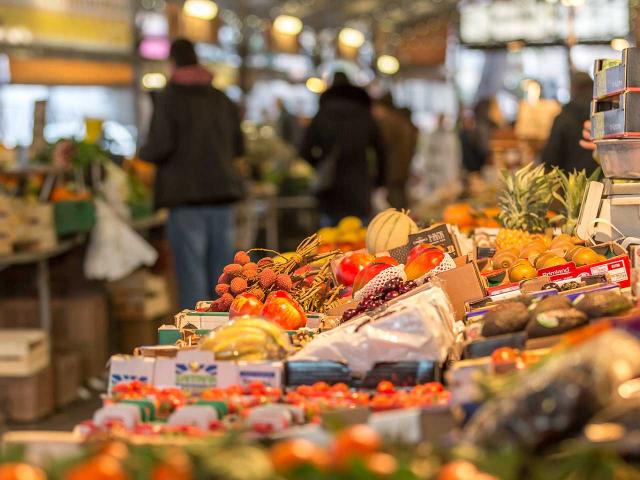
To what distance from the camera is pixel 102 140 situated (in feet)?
28.6

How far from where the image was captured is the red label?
350 centimetres

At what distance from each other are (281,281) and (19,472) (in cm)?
186

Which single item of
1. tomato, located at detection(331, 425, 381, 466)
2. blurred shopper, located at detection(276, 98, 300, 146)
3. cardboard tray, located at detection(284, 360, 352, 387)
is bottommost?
cardboard tray, located at detection(284, 360, 352, 387)

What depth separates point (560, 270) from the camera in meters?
3.53

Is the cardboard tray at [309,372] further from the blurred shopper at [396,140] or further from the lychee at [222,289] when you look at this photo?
the blurred shopper at [396,140]

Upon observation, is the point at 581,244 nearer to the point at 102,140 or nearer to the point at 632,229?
the point at 632,229

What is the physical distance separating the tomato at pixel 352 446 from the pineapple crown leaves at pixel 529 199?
122 inches

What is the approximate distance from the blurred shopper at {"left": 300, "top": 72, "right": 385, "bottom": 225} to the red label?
5.36m

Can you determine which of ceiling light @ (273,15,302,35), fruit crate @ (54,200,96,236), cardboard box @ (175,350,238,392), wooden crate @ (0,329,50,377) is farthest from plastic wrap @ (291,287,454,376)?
ceiling light @ (273,15,302,35)

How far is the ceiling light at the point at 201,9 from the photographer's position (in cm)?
1253

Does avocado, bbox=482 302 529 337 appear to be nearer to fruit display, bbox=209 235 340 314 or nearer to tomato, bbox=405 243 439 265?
fruit display, bbox=209 235 340 314

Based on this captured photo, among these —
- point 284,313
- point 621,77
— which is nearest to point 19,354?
point 284,313

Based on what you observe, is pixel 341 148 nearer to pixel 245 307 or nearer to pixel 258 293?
pixel 258 293

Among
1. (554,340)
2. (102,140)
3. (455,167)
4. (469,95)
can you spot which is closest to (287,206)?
(455,167)
